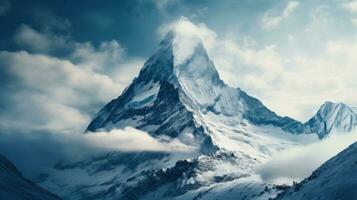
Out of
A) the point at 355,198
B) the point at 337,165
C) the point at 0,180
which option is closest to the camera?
the point at 355,198

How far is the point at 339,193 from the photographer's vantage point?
167500mm

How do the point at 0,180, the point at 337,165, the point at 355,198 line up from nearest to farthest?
the point at 355,198 < the point at 0,180 < the point at 337,165

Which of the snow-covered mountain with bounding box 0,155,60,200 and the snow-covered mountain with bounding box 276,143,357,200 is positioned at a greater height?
the snow-covered mountain with bounding box 0,155,60,200

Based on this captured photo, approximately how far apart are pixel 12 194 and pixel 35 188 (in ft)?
107

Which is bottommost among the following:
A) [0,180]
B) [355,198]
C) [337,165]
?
[355,198]

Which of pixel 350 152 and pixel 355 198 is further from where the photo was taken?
pixel 350 152

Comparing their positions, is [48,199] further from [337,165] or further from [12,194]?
[337,165]

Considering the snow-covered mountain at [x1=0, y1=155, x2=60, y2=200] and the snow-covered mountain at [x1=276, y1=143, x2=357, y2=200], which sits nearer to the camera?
the snow-covered mountain at [x1=0, y1=155, x2=60, y2=200]

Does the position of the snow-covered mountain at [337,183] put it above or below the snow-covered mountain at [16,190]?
below

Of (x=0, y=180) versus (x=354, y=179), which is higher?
(x=0, y=180)

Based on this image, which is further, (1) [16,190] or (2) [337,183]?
(1) [16,190]

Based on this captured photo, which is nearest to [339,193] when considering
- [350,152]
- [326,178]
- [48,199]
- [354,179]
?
[354,179]

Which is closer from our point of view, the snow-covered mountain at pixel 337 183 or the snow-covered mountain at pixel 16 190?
the snow-covered mountain at pixel 16 190

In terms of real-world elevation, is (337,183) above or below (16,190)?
below
